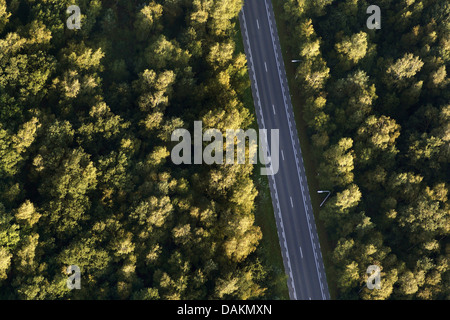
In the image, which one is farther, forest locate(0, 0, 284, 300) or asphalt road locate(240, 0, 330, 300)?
asphalt road locate(240, 0, 330, 300)

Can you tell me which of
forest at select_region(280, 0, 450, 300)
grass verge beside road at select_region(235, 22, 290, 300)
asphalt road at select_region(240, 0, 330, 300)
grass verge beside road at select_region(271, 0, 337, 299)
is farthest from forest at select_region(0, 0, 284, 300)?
forest at select_region(280, 0, 450, 300)

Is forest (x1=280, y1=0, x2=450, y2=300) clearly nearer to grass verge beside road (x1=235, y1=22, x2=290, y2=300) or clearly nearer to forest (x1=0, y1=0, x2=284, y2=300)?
grass verge beside road (x1=235, y1=22, x2=290, y2=300)

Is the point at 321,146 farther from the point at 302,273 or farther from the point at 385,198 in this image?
the point at 302,273

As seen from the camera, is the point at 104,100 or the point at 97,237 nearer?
the point at 97,237

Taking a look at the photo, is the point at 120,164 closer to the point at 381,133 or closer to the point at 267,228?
the point at 267,228

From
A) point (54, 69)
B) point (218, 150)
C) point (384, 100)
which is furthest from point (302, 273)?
point (54, 69)

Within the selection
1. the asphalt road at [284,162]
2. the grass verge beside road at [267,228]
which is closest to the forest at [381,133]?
the asphalt road at [284,162]
